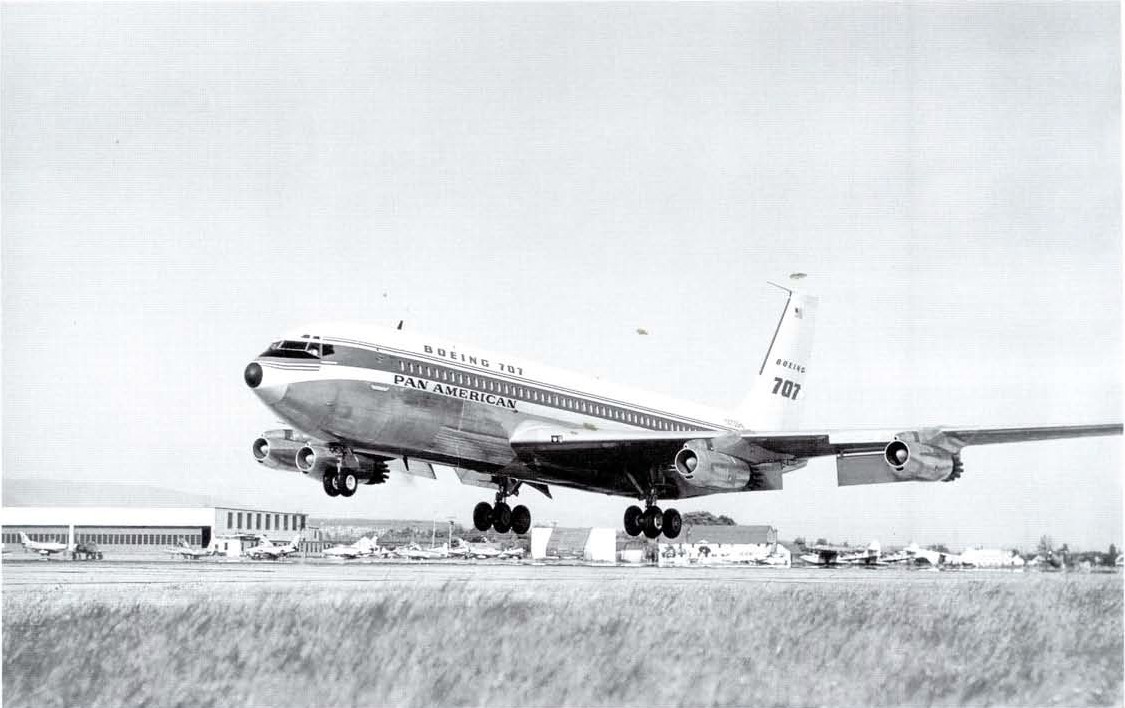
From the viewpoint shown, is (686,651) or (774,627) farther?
(774,627)

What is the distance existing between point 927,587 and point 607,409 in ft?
52.5

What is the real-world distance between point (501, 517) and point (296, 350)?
14.9m

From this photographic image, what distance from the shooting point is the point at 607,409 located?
50469 millimetres

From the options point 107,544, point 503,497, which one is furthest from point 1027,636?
point 107,544

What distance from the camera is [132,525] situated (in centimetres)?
9512

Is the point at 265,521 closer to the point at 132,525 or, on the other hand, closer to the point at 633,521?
the point at 132,525

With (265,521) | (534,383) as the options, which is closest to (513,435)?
(534,383)

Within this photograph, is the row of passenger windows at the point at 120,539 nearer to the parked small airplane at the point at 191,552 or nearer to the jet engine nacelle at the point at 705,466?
the parked small airplane at the point at 191,552

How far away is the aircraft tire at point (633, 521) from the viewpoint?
5250 cm

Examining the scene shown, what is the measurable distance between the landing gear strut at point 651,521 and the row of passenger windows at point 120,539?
50255mm

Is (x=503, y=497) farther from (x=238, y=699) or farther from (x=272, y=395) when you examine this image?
(x=238, y=699)

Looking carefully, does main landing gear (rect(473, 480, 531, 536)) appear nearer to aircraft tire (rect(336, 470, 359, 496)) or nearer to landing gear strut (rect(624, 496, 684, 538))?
landing gear strut (rect(624, 496, 684, 538))

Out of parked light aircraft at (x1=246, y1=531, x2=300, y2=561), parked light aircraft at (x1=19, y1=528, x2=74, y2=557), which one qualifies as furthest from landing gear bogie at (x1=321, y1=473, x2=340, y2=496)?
parked light aircraft at (x1=19, y1=528, x2=74, y2=557)

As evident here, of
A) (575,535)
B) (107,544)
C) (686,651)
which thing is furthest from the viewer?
(107,544)
